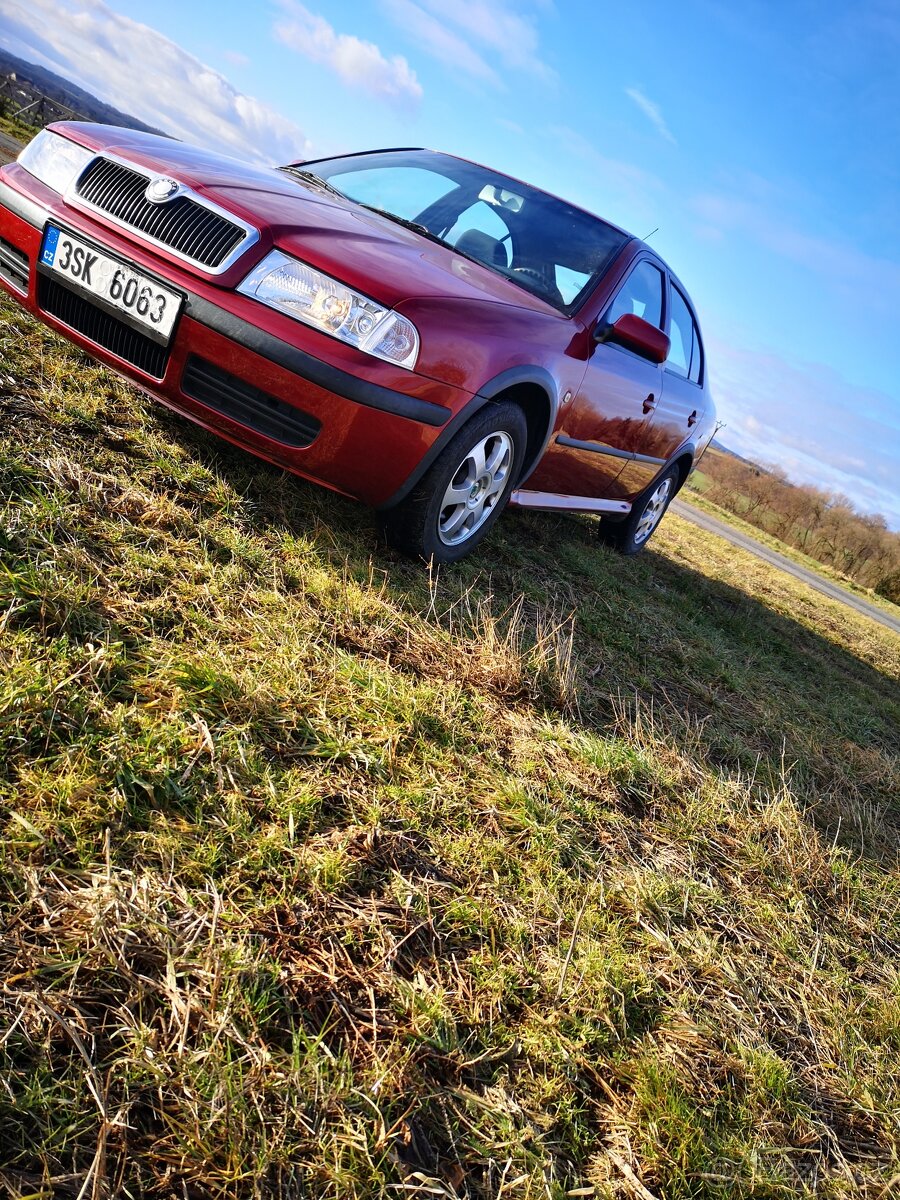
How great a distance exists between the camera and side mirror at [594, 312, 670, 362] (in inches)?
137

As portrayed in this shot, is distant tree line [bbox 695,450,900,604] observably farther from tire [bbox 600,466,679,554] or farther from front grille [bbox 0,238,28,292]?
front grille [bbox 0,238,28,292]

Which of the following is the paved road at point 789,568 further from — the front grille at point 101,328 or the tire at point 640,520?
the front grille at point 101,328

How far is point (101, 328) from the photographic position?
259 cm

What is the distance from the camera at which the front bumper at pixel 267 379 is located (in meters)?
2.36

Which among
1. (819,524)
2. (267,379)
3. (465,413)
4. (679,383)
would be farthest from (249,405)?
(819,524)

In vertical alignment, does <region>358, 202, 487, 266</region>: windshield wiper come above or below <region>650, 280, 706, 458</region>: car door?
below

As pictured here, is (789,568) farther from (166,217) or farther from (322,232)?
(166,217)

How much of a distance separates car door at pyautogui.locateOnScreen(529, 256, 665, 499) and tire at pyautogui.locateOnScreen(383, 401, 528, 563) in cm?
43

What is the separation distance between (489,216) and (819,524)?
26.9 m

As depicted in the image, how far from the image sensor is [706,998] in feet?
5.28

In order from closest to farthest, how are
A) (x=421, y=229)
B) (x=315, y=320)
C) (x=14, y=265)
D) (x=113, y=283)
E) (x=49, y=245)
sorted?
(x=315, y=320)
(x=113, y=283)
(x=49, y=245)
(x=14, y=265)
(x=421, y=229)

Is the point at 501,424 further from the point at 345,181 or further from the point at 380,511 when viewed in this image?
the point at 345,181

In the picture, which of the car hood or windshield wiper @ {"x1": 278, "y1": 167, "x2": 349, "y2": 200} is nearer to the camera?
the car hood

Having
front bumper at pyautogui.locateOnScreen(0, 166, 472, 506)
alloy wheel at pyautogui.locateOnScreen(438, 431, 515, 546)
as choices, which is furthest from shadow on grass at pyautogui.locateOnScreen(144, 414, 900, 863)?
front bumper at pyautogui.locateOnScreen(0, 166, 472, 506)
